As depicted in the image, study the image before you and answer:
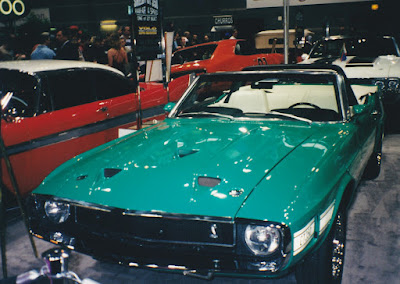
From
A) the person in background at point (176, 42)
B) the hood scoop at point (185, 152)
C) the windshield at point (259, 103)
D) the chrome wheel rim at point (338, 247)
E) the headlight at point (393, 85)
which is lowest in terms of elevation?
the chrome wheel rim at point (338, 247)

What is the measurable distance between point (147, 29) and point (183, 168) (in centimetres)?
456

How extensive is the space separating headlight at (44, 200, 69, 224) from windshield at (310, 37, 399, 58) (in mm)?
7662

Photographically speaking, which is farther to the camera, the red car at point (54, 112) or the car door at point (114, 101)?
the car door at point (114, 101)

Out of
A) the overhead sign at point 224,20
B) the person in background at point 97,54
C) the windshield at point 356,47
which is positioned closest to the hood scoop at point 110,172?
the windshield at point 356,47

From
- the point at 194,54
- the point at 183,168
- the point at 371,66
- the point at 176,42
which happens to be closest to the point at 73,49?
the point at 194,54

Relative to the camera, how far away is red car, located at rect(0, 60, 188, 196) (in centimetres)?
430

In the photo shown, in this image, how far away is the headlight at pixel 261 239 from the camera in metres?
2.28

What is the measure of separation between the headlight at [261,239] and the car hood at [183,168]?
0.51 ft

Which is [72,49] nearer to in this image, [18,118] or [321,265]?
[18,118]

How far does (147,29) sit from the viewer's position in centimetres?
678

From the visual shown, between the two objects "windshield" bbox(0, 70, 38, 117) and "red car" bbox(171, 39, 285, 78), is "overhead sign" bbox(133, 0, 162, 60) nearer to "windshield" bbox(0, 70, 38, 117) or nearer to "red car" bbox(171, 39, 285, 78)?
"windshield" bbox(0, 70, 38, 117)

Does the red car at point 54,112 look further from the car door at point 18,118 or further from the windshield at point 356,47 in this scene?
the windshield at point 356,47

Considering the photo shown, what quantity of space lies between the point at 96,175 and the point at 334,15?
1097 inches

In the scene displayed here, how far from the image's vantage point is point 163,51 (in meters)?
7.11
